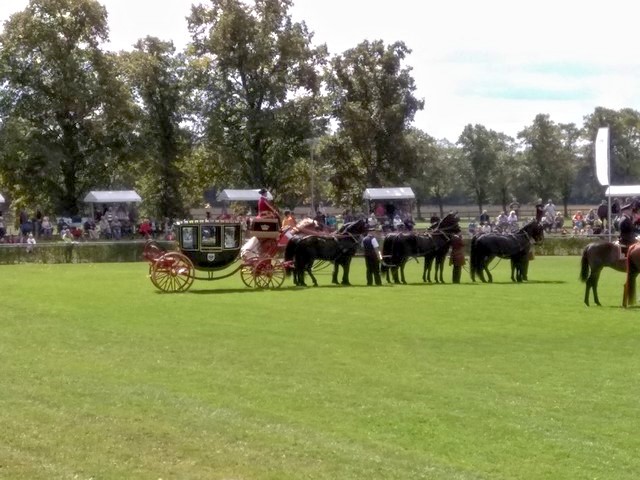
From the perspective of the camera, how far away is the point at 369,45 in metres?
65.2

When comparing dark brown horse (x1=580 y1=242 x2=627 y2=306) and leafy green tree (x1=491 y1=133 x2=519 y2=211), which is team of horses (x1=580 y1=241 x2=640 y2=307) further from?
leafy green tree (x1=491 y1=133 x2=519 y2=211)

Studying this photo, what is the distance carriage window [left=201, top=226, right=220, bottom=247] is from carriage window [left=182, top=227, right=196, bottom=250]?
236mm

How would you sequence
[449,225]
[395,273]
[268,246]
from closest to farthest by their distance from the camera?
[268,246] < [395,273] < [449,225]

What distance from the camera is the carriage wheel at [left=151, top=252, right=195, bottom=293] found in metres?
25.8

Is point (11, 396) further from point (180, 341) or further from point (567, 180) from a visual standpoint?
point (567, 180)

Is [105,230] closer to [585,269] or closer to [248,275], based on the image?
[248,275]

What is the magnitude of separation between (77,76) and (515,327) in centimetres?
4046

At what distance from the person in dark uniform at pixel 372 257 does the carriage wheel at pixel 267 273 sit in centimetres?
242

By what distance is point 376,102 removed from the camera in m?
65.1

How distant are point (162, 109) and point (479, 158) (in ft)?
156

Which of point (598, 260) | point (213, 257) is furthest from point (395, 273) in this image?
point (598, 260)

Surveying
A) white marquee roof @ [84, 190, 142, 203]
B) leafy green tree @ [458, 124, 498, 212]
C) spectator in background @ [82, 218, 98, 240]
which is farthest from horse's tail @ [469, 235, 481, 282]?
leafy green tree @ [458, 124, 498, 212]

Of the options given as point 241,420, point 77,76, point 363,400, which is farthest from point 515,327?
point 77,76

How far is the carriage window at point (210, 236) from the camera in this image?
86.6 feet
